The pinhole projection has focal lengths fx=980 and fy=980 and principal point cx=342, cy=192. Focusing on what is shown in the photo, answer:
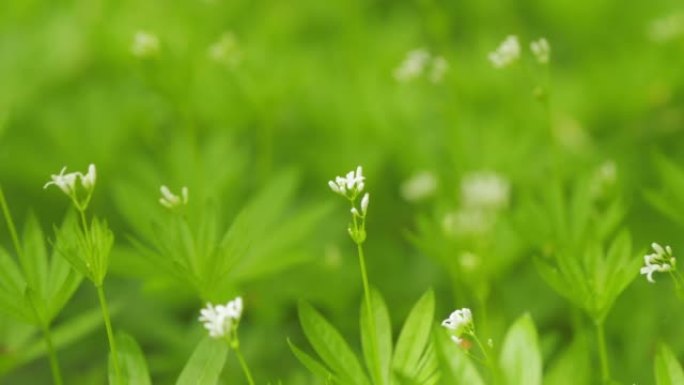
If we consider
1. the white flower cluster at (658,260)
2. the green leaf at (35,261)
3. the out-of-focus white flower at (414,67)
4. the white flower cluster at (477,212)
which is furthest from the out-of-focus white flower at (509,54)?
the green leaf at (35,261)

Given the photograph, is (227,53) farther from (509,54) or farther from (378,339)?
(378,339)

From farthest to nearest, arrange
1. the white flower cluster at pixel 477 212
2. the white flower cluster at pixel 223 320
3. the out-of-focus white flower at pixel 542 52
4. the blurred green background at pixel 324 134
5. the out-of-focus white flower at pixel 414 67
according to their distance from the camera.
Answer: the out-of-focus white flower at pixel 414 67 → the blurred green background at pixel 324 134 → the out-of-focus white flower at pixel 542 52 → the white flower cluster at pixel 477 212 → the white flower cluster at pixel 223 320

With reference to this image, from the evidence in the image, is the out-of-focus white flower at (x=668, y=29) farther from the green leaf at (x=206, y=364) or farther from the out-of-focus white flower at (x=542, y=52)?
the green leaf at (x=206, y=364)

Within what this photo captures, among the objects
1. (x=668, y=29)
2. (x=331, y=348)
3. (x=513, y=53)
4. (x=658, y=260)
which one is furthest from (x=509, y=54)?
(x=668, y=29)

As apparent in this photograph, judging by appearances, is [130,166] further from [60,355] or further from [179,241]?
[179,241]

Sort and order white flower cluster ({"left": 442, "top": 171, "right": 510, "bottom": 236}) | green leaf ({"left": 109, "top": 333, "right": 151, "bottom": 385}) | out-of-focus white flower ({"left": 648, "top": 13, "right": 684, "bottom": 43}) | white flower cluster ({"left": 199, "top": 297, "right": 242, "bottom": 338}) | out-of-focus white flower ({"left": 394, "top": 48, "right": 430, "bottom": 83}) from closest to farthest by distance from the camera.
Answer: white flower cluster ({"left": 199, "top": 297, "right": 242, "bottom": 338}) → green leaf ({"left": 109, "top": 333, "right": 151, "bottom": 385}) → white flower cluster ({"left": 442, "top": 171, "right": 510, "bottom": 236}) → out-of-focus white flower ({"left": 394, "top": 48, "right": 430, "bottom": 83}) → out-of-focus white flower ({"left": 648, "top": 13, "right": 684, "bottom": 43})

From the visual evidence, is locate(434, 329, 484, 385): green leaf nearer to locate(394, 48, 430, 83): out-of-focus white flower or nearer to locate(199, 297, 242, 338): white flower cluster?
locate(199, 297, 242, 338): white flower cluster

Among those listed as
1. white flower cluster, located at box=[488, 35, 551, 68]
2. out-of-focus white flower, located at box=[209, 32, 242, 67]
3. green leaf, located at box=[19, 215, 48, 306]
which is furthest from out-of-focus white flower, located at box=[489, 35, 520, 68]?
green leaf, located at box=[19, 215, 48, 306]

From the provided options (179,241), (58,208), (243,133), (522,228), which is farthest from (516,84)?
(179,241)
